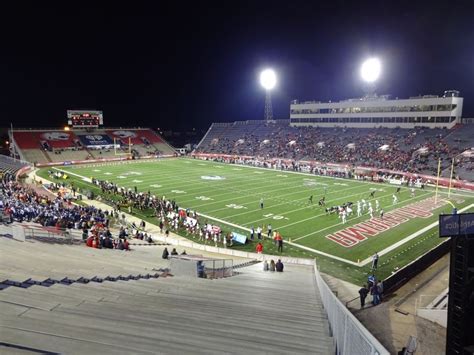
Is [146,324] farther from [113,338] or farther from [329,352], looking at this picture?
[329,352]

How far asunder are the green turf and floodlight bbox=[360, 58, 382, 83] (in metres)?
22.6

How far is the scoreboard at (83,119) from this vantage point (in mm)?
69250

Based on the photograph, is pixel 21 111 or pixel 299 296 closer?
pixel 299 296

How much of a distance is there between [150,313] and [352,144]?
54078 millimetres

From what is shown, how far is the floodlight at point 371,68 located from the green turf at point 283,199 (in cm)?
2260

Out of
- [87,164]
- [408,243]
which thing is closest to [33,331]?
[408,243]

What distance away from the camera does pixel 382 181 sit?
41.2 metres

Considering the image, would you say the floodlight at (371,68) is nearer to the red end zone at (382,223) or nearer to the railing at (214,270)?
the red end zone at (382,223)

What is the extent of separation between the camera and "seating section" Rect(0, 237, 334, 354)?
4436mm

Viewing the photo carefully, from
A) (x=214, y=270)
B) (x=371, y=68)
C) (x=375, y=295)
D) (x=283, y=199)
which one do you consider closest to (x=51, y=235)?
(x=214, y=270)

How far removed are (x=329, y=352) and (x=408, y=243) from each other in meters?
17.6

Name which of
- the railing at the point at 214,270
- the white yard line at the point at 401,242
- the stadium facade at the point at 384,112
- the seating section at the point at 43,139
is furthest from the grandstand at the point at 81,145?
the white yard line at the point at 401,242

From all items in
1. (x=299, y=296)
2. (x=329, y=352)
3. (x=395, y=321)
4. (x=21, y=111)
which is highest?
(x=21, y=111)

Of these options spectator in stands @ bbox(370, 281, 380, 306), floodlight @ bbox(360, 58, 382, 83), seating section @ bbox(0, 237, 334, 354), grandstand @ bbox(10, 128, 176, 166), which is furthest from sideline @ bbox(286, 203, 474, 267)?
grandstand @ bbox(10, 128, 176, 166)
